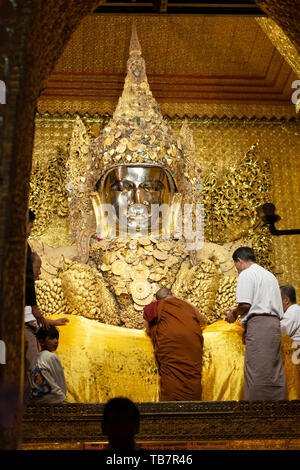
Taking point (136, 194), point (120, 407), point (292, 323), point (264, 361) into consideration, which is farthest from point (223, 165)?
point (120, 407)

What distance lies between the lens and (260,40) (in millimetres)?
5750

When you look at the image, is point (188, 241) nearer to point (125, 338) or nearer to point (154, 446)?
point (125, 338)

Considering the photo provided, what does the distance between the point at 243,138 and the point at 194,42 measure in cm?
107

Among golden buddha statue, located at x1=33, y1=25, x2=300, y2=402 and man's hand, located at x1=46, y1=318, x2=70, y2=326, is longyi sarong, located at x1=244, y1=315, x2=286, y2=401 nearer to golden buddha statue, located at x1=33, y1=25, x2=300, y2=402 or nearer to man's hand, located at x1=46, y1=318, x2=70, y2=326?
golden buddha statue, located at x1=33, y1=25, x2=300, y2=402

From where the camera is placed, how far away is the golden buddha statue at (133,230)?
5.11 meters

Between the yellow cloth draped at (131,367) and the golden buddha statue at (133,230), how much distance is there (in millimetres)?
327

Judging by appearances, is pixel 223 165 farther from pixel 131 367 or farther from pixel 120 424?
pixel 120 424

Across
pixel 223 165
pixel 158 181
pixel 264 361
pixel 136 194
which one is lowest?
pixel 264 361

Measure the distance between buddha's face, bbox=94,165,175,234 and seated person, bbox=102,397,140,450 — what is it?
3853 millimetres

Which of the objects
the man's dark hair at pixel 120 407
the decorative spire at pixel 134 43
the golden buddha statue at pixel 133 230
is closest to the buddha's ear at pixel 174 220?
the golden buddha statue at pixel 133 230

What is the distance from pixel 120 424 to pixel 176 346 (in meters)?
2.11

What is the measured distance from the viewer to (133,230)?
18.7 ft

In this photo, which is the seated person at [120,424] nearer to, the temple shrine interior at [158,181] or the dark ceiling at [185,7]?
the temple shrine interior at [158,181]
